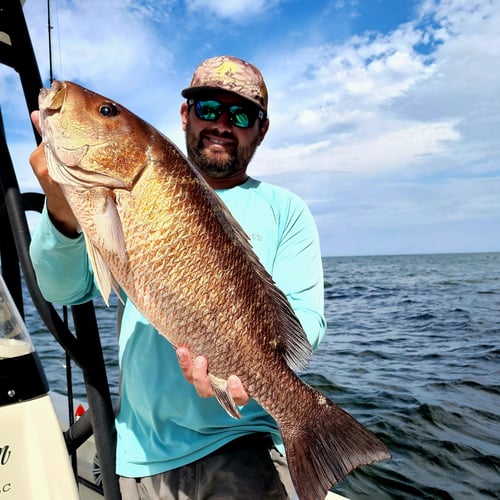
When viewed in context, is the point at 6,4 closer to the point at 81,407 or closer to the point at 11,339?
the point at 11,339

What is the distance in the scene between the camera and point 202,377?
6.11ft

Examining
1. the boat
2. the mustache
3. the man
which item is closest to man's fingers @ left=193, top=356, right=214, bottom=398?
the man

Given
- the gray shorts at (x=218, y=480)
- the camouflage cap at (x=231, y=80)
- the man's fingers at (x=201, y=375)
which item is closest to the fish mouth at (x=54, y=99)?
the camouflage cap at (x=231, y=80)

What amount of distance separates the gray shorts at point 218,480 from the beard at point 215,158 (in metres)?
1.44

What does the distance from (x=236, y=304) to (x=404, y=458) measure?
4987mm

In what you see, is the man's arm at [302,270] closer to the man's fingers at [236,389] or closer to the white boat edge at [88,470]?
the man's fingers at [236,389]

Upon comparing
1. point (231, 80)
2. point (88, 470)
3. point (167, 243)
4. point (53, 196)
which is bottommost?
point (88, 470)

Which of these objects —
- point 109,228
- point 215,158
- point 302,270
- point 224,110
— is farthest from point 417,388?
point 109,228

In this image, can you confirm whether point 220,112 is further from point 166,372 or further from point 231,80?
point 166,372

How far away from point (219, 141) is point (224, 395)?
142 cm

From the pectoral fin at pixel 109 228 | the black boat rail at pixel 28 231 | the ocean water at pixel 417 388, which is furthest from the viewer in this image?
the ocean water at pixel 417 388

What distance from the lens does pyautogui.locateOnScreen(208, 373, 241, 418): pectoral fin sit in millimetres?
1900

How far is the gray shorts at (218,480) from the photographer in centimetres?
224

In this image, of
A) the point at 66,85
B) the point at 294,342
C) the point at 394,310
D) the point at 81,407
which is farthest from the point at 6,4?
the point at 394,310
